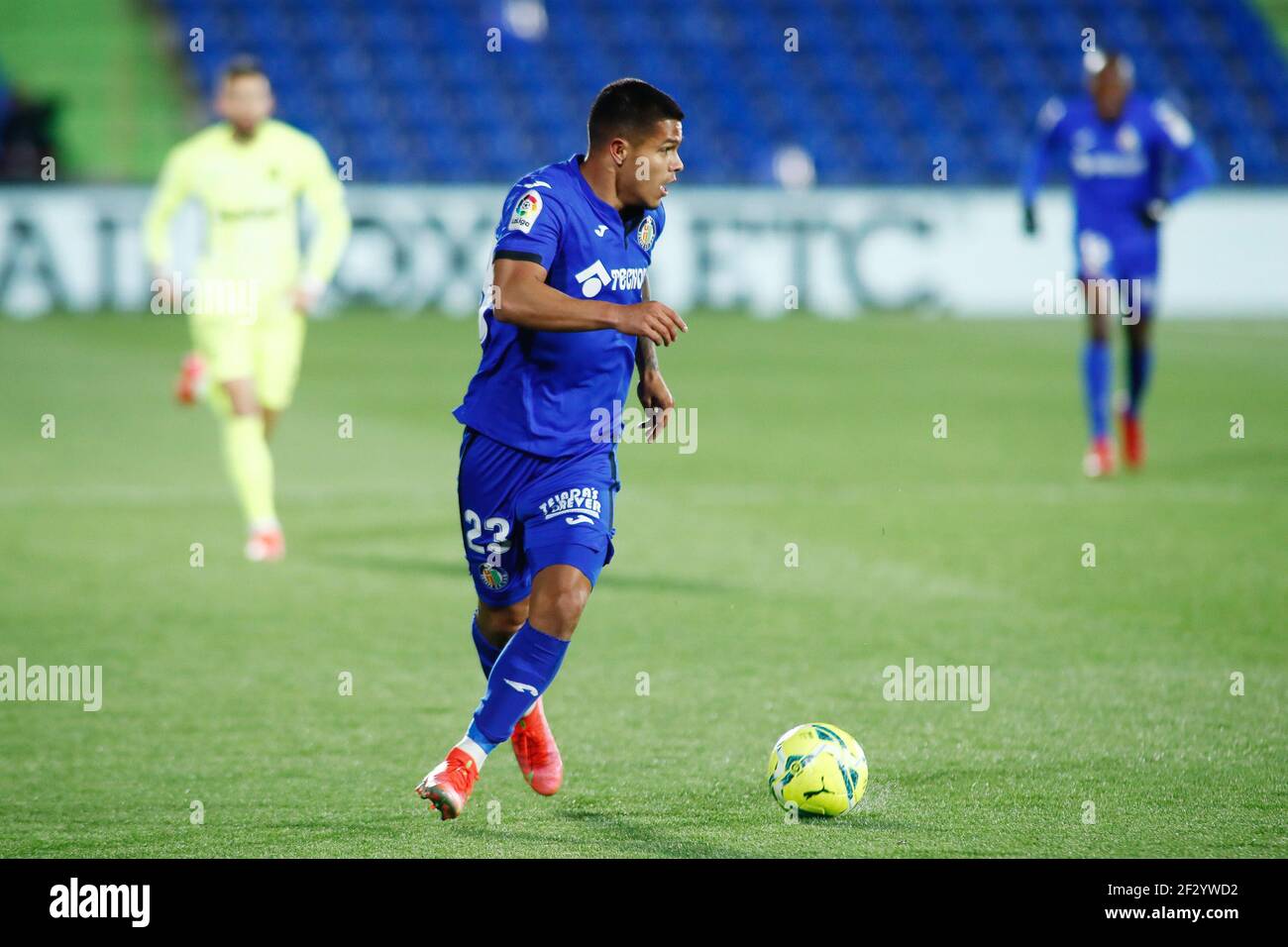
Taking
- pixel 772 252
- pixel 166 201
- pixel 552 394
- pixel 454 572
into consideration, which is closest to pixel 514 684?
pixel 552 394

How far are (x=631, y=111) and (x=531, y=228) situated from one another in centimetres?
42

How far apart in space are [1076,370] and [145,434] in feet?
29.7

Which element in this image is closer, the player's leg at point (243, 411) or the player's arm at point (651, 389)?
the player's arm at point (651, 389)

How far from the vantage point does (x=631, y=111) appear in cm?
488

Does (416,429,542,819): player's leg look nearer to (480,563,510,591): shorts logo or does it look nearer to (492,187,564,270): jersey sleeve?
(480,563,510,591): shorts logo

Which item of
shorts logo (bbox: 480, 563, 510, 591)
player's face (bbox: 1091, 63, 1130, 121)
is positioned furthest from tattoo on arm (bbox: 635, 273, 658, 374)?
player's face (bbox: 1091, 63, 1130, 121)

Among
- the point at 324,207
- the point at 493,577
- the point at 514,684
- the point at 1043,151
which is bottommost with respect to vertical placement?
the point at 514,684

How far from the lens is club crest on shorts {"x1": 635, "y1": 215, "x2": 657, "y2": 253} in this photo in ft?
16.8

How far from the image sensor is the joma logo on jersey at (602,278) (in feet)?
16.2

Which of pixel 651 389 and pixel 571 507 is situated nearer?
pixel 571 507

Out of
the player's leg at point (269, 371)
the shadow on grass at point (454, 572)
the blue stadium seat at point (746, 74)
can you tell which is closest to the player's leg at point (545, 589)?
the shadow on grass at point (454, 572)

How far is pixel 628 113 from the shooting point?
16.0ft

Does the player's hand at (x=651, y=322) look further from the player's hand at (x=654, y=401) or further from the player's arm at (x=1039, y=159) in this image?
the player's arm at (x=1039, y=159)

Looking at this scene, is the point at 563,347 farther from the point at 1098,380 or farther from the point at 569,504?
the point at 1098,380
